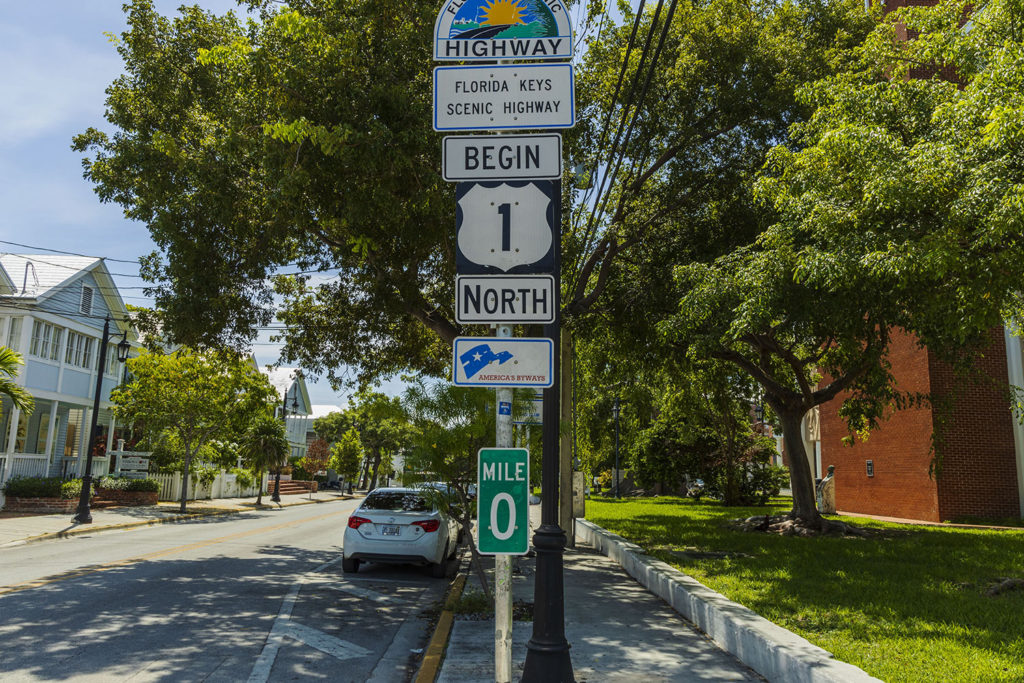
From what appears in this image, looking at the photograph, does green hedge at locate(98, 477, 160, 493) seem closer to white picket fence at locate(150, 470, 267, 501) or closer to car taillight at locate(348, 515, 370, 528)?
white picket fence at locate(150, 470, 267, 501)

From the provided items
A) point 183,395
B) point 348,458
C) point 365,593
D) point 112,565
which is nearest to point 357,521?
point 365,593

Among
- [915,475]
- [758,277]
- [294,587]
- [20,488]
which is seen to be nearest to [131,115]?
[294,587]

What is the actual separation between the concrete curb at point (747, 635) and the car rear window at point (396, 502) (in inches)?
147

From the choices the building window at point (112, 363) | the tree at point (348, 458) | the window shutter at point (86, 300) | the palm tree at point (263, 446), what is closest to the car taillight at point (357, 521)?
the window shutter at point (86, 300)

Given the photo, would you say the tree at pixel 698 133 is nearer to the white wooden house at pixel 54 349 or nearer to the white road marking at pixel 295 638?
the white road marking at pixel 295 638

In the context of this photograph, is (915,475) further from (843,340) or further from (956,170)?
(956,170)

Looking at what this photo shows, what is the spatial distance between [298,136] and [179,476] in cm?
2633

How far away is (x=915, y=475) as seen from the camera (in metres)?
21.8

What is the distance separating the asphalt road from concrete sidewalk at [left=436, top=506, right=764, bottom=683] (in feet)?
1.97

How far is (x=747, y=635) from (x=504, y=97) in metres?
5.14

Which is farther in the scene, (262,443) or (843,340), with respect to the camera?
(262,443)

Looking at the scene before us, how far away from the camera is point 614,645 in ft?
→ 24.3

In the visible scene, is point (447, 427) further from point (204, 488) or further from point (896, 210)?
point (204, 488)

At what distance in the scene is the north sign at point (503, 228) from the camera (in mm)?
4609
